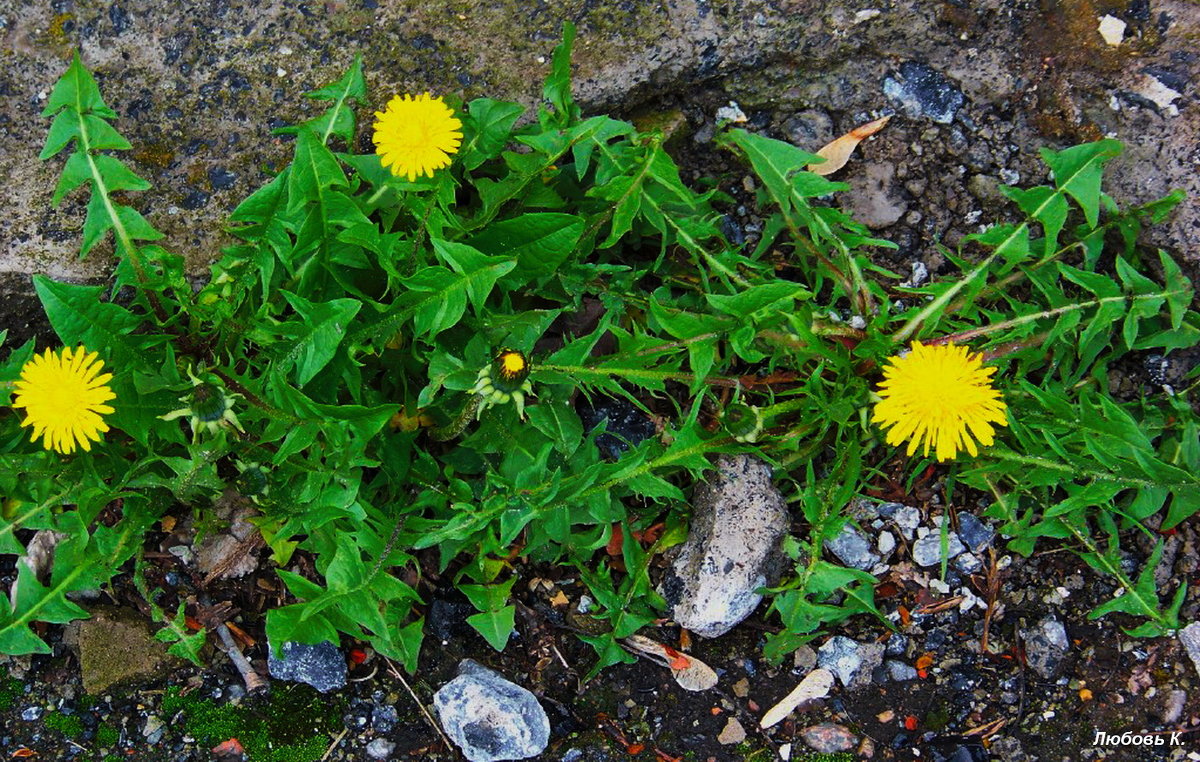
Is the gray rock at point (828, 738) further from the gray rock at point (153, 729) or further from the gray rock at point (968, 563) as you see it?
the gray rock at point (153, 729)

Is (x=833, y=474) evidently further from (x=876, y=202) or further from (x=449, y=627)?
(x=449, y=627)

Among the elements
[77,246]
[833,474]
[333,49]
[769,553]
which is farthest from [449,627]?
[333,49]

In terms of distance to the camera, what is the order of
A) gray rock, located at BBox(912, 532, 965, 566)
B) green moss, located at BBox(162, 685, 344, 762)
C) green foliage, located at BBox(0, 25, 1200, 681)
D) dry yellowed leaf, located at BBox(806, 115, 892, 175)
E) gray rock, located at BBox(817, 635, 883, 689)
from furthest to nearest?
dry yellowed leaf, located at BBox(806, 115, 892, 175)
gray rock, located at BBox(912, 532, 965, 566)
gray rock, located at BBox(817, 635, 883, 689)
green moss, located at BBox(162, 685, 344, 762)
green foliage, located at BBox(0, 25, 1200, 681)

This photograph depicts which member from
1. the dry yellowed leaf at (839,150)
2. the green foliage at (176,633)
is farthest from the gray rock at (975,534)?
the green foliage at (176,633)

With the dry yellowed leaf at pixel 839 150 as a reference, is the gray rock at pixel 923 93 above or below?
above

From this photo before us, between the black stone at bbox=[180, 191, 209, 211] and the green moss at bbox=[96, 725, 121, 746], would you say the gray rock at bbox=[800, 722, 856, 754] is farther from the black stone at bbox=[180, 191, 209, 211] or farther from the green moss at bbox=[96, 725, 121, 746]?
the black stone at bbox=[180, 191, 209, 211]

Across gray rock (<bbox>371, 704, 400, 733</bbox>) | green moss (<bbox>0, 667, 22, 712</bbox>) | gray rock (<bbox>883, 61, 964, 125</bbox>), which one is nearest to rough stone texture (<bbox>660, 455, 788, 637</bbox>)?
gray rock (<bbox>371, 704, 400, 733</bbox>)

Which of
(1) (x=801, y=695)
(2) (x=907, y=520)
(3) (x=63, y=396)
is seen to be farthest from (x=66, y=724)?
(2) (x=907, y=520)
